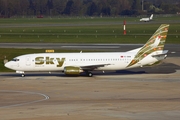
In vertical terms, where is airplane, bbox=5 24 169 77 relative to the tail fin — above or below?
below

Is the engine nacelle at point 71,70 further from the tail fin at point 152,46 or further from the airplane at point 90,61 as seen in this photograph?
the tail fin at point 152,46

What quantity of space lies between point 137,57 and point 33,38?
61.9 metres

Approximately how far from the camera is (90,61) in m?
63.1

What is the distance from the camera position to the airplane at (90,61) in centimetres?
6269

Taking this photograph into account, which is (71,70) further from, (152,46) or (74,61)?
(152,46)

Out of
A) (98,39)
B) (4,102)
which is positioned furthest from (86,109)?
(98,39)

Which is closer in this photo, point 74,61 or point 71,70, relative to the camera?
point 71,70

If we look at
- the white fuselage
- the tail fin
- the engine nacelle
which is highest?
the tail fin

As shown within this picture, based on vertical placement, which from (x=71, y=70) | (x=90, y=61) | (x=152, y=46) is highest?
(x=152, y=46)

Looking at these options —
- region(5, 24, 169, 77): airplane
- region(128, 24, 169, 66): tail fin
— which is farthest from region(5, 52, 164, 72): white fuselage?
region(128, 24, 169, 66): tail fin

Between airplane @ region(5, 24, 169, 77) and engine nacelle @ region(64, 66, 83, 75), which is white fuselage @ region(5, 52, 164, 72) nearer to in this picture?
airplane @ region(5, 24, 169, 77)

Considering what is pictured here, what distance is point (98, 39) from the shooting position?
116 metres

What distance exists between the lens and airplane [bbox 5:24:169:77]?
6269 centimetres

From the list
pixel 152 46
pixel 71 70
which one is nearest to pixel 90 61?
pixel 71 70
